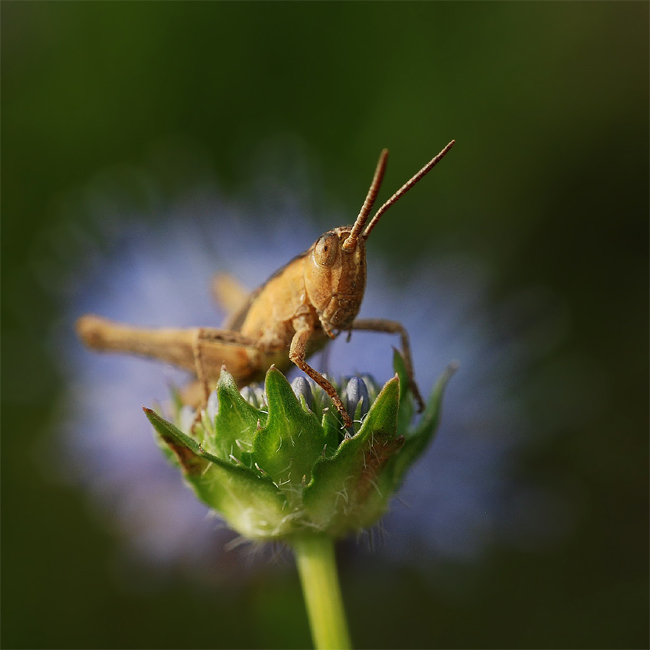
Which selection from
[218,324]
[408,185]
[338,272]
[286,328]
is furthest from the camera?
[218,324]

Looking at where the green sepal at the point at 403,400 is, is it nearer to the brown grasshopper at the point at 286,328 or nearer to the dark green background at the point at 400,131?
the brown grasshopper at the point at 286,328

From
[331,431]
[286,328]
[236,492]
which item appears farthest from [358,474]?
[286,328]

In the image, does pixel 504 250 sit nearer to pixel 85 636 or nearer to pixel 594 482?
pixel 594 482

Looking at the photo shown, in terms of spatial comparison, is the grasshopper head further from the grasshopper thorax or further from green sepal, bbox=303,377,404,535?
green sepal, bbox=303,377,404,535

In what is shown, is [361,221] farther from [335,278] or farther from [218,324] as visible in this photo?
[218,324]

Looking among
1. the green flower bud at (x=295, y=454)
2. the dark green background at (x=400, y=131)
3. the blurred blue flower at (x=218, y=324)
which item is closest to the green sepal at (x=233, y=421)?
the green flower bud at (x=295, y=454)

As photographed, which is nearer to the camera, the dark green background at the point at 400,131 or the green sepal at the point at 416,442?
the green sepal at the point at 416,442
